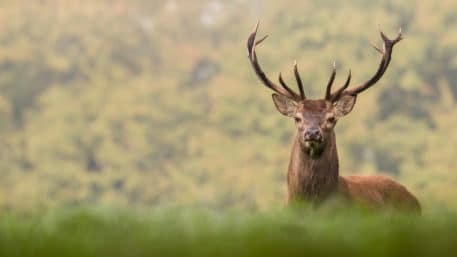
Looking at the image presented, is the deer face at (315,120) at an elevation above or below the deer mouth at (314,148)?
above

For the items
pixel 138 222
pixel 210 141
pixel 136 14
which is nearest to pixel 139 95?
pixel 210 141

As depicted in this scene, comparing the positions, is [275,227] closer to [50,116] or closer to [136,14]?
[50,116]

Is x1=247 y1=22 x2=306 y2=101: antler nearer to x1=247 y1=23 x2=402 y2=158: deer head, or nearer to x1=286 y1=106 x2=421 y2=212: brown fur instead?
x1=247 y1=23 x2=402 y2=158: deer head

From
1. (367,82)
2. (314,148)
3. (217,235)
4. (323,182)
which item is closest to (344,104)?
(367,82)

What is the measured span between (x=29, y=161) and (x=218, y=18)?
10.8m

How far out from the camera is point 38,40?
38938mm

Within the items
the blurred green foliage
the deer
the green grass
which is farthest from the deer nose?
the blurred green foliage

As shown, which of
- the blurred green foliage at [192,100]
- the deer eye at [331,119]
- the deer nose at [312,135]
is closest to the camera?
the deer nose at [312,135]

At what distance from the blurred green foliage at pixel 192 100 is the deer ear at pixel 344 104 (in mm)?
22959

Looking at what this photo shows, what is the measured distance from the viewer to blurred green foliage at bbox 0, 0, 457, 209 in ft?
110

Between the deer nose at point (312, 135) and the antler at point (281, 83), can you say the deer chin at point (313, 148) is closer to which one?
the deer nose at point (312, 135)

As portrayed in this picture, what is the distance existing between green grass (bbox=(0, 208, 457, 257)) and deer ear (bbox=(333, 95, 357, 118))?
361 centimetres

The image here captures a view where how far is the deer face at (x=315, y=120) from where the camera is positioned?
6695mm

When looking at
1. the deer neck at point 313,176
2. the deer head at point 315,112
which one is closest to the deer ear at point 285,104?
the deer head at point 315,112
